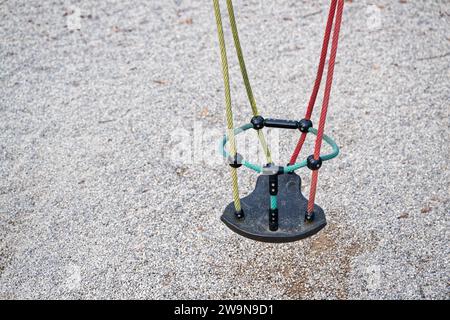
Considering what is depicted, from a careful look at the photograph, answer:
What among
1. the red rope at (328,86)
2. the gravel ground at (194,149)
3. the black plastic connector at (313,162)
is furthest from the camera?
the gravel ground at (194,149)

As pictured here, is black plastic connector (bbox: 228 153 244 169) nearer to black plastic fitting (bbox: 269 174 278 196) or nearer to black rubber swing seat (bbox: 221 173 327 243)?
black plastic fitting (bbox: 269 174 278 196)

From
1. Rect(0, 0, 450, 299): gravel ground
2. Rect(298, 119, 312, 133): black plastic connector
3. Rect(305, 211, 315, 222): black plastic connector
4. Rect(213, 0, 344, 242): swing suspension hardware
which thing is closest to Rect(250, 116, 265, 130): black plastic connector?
Rect(213, 0, 344, 242): swing suspension hardware

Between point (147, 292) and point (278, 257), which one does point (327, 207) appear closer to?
point (278, 257)

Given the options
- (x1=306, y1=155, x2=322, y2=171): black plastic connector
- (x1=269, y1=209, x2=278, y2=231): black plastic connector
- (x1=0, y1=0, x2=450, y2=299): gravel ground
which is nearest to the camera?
(x1=306, y1=155, x2=322, y2=171): black plastic connector

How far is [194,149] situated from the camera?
254cm

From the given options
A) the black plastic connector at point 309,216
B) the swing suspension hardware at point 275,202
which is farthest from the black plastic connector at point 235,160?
the black plastic connector at point 309,216

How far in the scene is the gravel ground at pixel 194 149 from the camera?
1933mm

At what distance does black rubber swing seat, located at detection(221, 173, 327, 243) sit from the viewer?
1742mm

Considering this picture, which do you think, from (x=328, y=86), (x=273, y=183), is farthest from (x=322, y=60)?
(x=273, y=183)

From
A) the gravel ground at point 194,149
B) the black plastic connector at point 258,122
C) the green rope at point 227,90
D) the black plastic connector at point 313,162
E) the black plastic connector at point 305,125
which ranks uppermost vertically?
the green rope at point 227,90

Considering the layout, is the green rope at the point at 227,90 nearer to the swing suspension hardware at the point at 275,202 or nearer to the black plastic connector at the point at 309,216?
the swing suspension hardware at the point at 275,202

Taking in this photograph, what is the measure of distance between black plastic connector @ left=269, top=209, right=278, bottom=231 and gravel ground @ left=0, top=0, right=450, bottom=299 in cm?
27

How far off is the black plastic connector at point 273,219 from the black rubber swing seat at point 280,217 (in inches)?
0.6

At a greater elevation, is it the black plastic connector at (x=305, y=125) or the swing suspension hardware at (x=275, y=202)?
the black plastic connector at (x=305, y=125)
